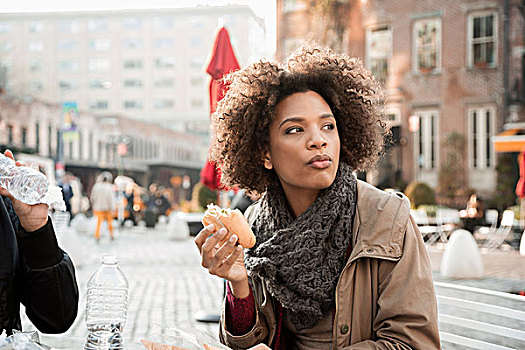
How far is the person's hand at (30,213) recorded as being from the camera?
2.07 m

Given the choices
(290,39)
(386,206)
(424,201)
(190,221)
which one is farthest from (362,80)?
(290,39)

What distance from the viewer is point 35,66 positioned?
288 ft

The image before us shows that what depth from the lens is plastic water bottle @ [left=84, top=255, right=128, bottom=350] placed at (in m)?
2.14

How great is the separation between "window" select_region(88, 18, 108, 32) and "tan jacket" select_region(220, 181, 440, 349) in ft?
307

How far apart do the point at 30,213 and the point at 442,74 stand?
21.7 meters

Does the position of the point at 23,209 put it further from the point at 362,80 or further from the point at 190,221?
the point at 190,221

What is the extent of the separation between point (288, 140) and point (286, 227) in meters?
0.36

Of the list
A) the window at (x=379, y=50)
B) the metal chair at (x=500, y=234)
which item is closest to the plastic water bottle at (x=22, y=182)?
the metal chair at (x=500, y=234)

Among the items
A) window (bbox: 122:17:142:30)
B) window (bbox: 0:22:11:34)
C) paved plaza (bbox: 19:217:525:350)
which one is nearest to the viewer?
paved plaza (bbox: 19:217:525:350)

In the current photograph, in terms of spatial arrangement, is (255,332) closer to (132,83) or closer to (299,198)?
(299,198)

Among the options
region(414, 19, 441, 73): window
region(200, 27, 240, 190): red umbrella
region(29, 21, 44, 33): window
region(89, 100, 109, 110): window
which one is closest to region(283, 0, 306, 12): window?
region(414, 19, 441, 73): window

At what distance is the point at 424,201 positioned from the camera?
19719mm

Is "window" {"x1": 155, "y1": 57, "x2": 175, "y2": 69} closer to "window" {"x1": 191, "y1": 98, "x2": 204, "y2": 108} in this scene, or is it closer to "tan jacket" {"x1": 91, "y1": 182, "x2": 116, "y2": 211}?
"window" {"x1": 191, "y1": 98, "x2": 204, "y2": 108}

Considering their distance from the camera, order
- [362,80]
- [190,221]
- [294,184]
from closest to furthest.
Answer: [294,184] < [362,80] < [190,221]
